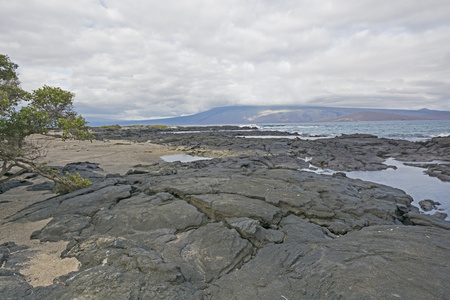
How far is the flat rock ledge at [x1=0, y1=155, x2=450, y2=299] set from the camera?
5453 mm

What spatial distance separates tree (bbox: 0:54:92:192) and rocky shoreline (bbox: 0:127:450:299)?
2.58m

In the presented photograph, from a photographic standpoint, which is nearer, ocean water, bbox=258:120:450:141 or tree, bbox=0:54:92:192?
tree, bbox=0:54:92:192

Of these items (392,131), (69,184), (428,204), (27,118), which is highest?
(27,118)

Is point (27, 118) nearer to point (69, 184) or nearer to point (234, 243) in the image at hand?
point (69, 184)

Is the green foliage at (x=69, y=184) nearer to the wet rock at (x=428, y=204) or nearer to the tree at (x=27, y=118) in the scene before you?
the tree at (x=27, y=118)

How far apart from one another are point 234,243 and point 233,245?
9 cm

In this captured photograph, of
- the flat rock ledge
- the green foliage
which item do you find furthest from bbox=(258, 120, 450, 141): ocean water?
the green foliage

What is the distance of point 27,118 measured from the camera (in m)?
10.4

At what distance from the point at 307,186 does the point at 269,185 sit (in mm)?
2410

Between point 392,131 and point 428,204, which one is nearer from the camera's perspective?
point 428,204

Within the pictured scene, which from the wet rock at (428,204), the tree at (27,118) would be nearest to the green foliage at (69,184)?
the tree at (27,118)

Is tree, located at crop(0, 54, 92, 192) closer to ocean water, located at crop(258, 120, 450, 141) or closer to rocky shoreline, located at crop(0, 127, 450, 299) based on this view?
rocky shoreline, located at crop(0, 127, 450, 299)

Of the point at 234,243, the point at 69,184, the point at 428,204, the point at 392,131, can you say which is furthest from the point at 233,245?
the point at 392,131

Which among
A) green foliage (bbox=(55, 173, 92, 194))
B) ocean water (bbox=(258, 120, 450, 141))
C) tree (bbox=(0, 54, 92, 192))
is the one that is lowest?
ocean water (bbox=(258, 120, 450, 141))
